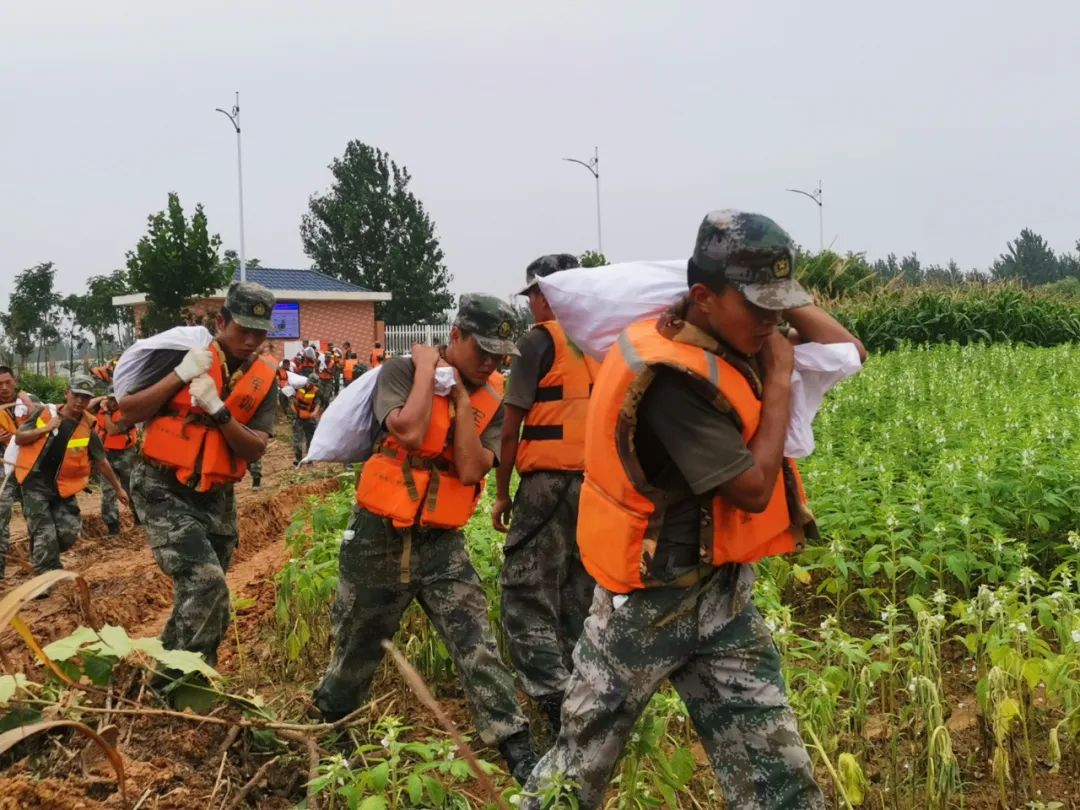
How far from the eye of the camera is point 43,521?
31.3 feet

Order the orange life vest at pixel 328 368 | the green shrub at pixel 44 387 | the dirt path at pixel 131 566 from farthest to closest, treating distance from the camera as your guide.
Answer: the green shrub at pixel 44 387, the orange life vest at pixel 328 368, the dirt path at pixel 131 566

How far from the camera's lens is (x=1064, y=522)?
18.4 feet

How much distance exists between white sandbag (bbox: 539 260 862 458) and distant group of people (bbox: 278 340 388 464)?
1113 centimetres

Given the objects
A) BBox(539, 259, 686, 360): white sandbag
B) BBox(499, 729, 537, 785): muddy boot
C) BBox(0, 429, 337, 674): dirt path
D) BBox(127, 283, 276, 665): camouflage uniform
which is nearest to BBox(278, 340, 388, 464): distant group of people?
BBox(0, 429, 337, 674): dirt path

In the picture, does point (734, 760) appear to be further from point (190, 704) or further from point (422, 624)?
point (422, 624)

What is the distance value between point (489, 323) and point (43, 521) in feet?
23.6

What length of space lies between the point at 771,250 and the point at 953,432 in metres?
5.93

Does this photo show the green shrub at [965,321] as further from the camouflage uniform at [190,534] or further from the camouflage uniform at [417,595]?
the camouflage uniform at [417,595]

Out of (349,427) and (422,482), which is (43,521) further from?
(422,482)

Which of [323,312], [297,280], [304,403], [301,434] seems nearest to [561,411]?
[304,403]

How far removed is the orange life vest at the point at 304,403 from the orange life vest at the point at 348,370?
3.66 m

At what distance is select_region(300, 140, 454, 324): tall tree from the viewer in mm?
57156

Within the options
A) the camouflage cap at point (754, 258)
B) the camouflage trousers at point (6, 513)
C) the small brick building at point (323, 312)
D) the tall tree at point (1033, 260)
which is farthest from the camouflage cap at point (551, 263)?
the tall tree at point (1033, 260)

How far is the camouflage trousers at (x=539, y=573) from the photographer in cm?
444
